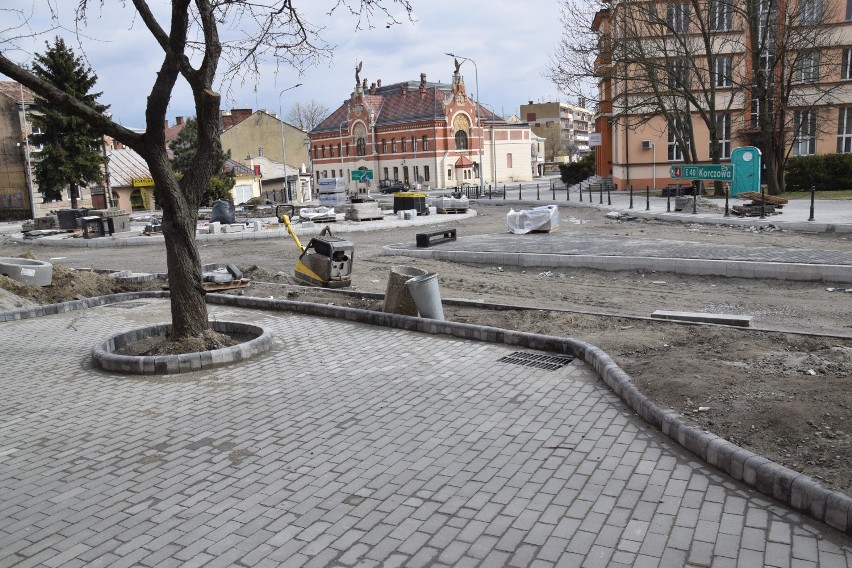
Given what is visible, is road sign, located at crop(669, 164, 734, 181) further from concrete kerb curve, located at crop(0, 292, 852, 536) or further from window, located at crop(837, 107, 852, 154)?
concrete kerb curve, located at crop(0, 292, 852, 536)

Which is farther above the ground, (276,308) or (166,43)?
(166,43)

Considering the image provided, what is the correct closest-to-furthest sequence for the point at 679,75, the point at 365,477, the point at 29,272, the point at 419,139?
the point at 365,477, the point at 29,272, the point at 679,75, the point at 419,139

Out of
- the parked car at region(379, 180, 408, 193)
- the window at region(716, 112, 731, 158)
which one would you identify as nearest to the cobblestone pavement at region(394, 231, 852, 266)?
the window at region(716, 112, 731, 158)

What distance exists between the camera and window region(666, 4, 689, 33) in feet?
115

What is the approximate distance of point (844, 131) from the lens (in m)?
39.8

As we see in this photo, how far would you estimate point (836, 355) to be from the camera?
707cm

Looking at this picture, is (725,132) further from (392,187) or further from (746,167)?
(392,187)

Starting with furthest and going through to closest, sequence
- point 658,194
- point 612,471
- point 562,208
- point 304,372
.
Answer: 1. point 658,194
2. point 562,208
3. point 304,372
4. point 612,471

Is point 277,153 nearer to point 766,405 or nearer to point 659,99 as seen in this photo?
point 659,99

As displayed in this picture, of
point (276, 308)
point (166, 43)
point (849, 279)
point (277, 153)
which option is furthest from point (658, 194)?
point (277, 153)

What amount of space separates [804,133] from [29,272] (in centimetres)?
3695

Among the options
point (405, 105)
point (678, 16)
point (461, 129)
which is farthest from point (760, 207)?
point (405, 105)

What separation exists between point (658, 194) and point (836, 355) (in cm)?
3325

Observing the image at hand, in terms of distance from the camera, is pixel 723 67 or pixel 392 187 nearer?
pixel 723 67
